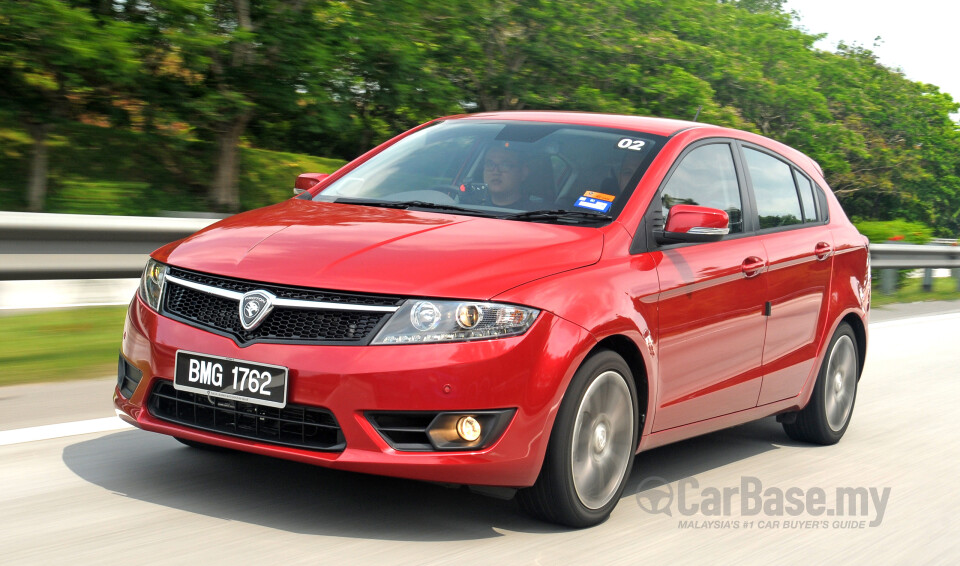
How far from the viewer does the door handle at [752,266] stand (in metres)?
5.22

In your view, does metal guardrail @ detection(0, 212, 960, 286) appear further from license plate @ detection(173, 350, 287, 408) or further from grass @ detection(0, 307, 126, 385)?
license plate @ detection(173, 350, 287, 408)

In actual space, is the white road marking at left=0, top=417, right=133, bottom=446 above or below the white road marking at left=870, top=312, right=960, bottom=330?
above

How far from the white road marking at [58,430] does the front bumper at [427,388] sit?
133cm

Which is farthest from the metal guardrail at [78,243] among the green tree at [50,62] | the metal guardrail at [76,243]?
the green tree at [50,62]

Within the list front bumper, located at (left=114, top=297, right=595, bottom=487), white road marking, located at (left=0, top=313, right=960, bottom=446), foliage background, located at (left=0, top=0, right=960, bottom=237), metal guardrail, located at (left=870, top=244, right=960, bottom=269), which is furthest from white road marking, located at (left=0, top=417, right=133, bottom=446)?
metal guardrail, located at (left=870, top=244, right=960, bottom=269)

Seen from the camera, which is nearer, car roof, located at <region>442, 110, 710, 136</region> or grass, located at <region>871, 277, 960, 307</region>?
car roof, located at <region>442, 110, 710, 136</region>

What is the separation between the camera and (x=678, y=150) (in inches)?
203

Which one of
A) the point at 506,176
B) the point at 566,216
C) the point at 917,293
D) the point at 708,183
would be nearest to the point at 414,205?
the point at 506,176

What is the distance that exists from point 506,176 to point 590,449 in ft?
4.29

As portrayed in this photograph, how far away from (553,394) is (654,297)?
789 mm

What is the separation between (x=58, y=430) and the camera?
5203 mm

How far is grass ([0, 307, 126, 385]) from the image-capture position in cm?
646

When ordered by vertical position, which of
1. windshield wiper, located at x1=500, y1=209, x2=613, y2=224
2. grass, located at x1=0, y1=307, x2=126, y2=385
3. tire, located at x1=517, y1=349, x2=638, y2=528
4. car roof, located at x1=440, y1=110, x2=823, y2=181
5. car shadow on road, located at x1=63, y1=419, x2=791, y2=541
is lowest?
grass, located at x1=0, y1=307, x2=126, y2=385

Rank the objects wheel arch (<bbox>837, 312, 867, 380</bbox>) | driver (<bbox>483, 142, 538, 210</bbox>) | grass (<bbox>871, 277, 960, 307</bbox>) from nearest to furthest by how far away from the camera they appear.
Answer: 1. driver (<bbox>483, 142, 538, 210</bbox>)
2. wheel arch (<bbox>837, 312, 867, 380</bbox>)
3. grass (<bbox>871, 277, 960, 307</bbox>)
